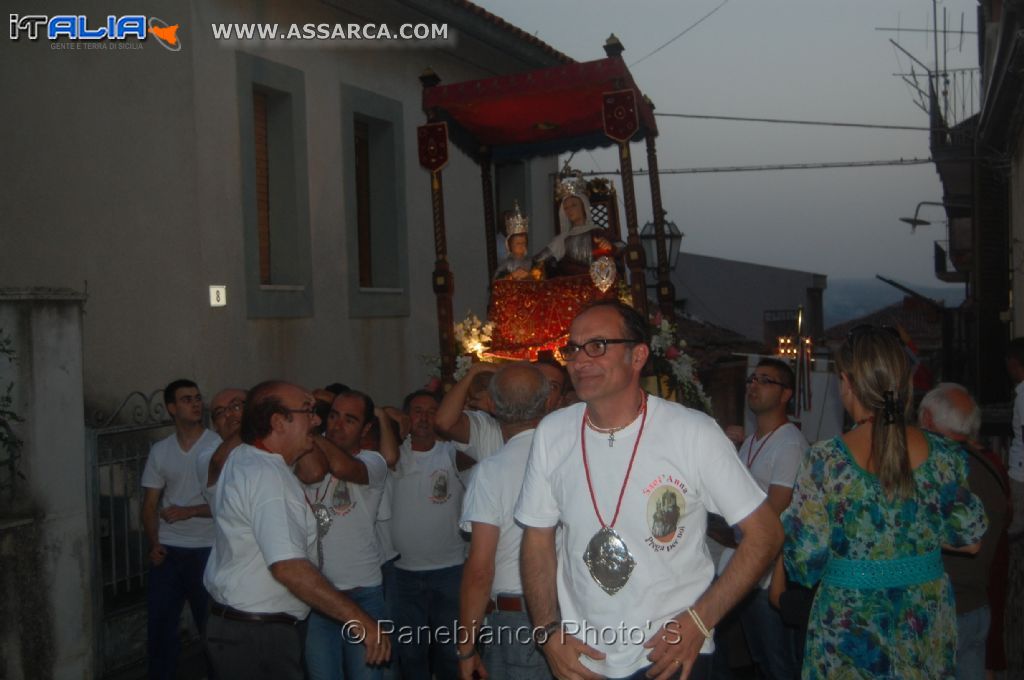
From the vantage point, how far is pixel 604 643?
324cm

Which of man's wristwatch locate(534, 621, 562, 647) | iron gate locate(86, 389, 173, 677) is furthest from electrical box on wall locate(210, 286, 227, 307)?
man's wristwatch locate(534, 621, 562, 647)

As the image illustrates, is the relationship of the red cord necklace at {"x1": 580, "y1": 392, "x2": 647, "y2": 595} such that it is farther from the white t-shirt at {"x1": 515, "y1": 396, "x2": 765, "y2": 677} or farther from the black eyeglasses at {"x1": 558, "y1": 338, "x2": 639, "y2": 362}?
the black eyeglasses at {"x1": 558, "y1": 338, "x2": 639, "y2": 362}

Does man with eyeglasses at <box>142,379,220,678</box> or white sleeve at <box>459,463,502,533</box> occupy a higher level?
white sleeve at <box>459,463,502,533</box>

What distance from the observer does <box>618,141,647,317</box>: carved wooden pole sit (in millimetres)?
8227

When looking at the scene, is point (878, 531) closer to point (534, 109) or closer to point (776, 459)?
point (776, 459)

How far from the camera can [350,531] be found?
5.34 meters

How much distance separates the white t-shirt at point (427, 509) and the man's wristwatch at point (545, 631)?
8.20 ft

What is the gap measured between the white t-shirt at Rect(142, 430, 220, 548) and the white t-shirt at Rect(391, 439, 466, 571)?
3.96 feet

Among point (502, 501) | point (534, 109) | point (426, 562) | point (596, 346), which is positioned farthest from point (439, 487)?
point (534, 109)

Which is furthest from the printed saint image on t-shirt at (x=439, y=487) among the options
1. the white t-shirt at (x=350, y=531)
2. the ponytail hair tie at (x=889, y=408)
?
the ponytail hair tie at (x=889, y=408)

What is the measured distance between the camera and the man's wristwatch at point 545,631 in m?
3.33

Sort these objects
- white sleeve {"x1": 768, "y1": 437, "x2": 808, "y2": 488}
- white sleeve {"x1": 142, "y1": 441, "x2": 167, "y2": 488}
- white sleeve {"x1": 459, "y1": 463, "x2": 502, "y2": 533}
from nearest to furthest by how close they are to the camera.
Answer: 1. white sleeve {"x1": 459, "y1": 463, "x2": 502, "y2": 533}
2. white sleeve {"x1": 768, "y1": 437, "x2": 808, "y2": 488}
3. white sleeve {"x1": 142, "y1": 441, "x2": 167, "y2": 488}

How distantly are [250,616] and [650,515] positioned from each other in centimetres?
178

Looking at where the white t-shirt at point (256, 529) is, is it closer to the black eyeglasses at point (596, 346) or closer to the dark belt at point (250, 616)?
the dark belt at point (250, 616)
